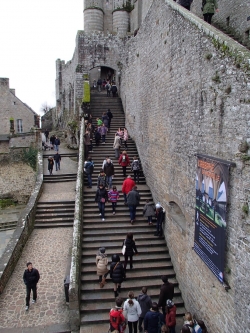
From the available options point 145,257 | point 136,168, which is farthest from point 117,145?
point 145,257

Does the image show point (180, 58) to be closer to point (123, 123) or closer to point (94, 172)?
point (94, 172)

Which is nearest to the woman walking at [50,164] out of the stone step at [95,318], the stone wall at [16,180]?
the stone wall at [16,180]

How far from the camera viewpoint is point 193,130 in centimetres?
792

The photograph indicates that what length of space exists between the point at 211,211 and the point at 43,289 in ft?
19.3

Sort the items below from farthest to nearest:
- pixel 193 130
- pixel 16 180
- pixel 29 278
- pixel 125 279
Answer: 1. pixel 16 180
2. pixel 125 279
3. pixel 29 278
4. pixel 193 130

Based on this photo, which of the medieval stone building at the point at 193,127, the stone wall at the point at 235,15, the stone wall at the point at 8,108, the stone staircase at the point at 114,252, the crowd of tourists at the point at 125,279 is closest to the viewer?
the medieval stone building at the point at 193,127

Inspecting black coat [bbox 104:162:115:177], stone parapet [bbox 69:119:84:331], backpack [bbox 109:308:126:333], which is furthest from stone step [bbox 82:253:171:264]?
black coat [bbox 104:162:115:177]

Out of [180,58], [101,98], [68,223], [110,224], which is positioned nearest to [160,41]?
[180,58]

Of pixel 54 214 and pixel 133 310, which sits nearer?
pixel 133 310

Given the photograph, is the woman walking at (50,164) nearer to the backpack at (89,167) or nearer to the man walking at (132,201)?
the backpack at (89,167)

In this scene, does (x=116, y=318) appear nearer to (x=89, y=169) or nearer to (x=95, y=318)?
(x=95, y=318)

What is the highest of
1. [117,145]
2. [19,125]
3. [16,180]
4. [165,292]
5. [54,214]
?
[19,125]

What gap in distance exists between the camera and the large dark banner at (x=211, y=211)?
613cm

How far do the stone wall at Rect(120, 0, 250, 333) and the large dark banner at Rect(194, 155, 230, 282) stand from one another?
Answer: 0.62 feet
